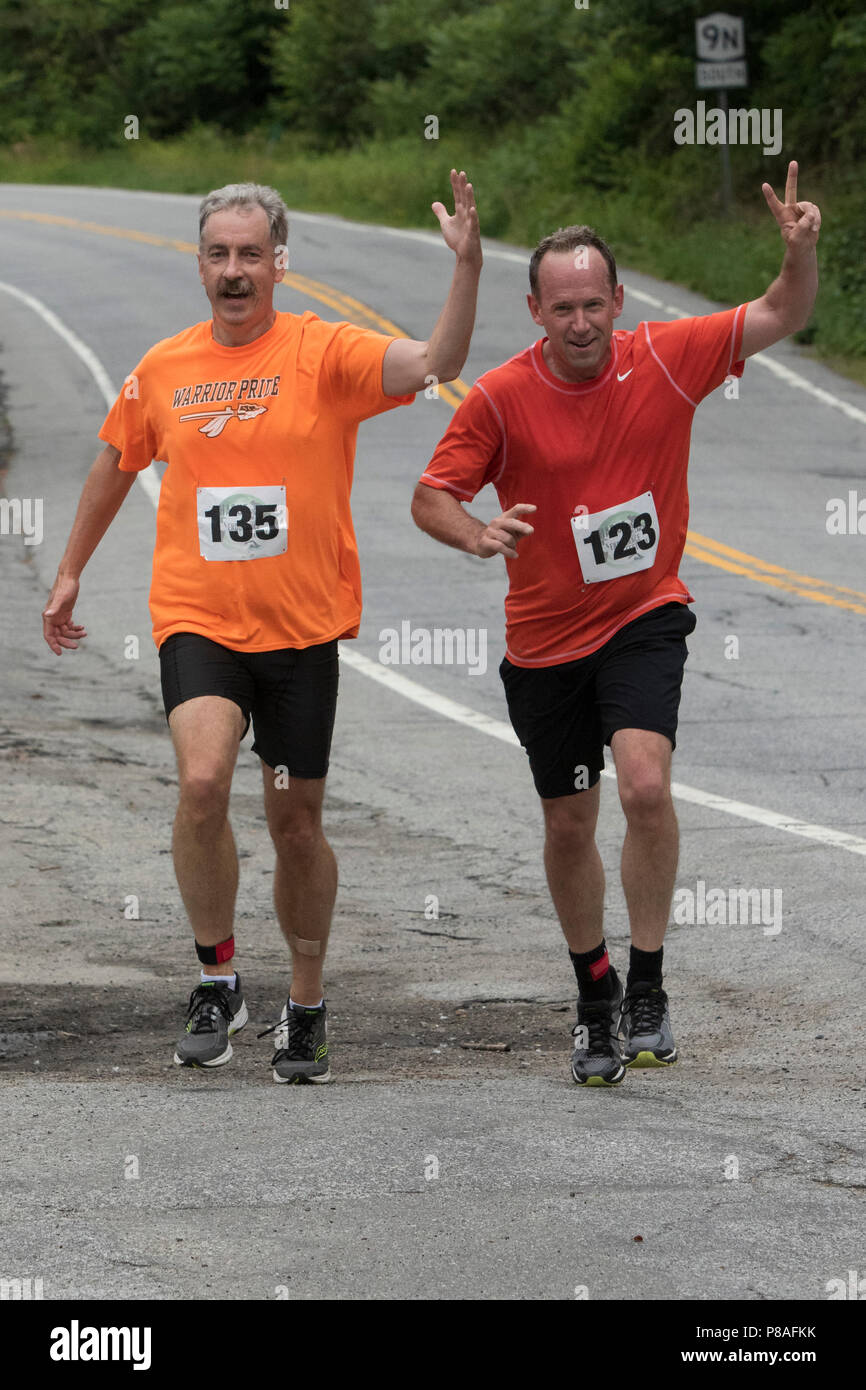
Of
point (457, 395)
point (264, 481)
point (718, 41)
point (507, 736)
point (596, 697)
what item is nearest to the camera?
point (264, 481)

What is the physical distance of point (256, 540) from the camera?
5.46 metres

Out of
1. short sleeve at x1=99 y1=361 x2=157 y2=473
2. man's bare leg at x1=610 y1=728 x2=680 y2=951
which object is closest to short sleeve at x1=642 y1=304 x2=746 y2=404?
man's bare leg at x1=610 y1=728 x2=680 y2=951

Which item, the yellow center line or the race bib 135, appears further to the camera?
the yellow center line

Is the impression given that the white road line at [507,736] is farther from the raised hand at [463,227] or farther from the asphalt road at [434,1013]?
the raised hand at [463,227]

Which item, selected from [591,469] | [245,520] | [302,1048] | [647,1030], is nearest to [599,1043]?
[647,1030]

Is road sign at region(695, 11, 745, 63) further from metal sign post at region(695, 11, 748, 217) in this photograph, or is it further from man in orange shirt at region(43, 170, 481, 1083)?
man in orange shirt at region(43, 170, 481, 1083)

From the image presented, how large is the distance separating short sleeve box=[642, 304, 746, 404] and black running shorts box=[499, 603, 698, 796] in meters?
0.64

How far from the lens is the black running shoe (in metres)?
5.49

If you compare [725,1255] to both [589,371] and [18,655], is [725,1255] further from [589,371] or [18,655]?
[18,655]

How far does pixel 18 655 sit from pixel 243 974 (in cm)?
639

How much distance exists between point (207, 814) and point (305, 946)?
51 centimetres

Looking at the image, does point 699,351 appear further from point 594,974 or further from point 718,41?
point 718,41

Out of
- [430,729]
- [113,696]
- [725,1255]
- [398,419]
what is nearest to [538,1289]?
[725,1255]

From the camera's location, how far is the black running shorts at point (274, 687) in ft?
18.1
